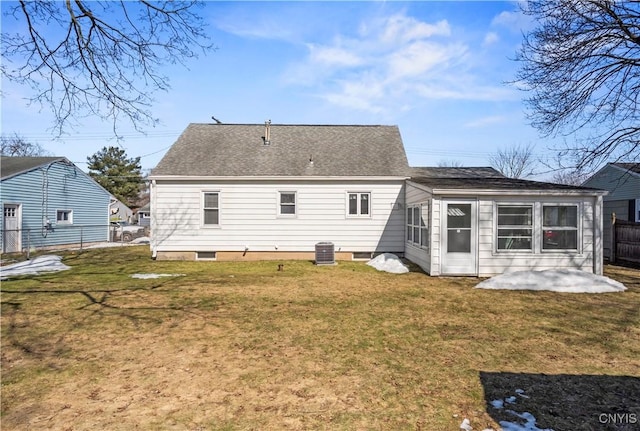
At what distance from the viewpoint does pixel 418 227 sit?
12156 mm

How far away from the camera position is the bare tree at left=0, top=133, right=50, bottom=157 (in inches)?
1651

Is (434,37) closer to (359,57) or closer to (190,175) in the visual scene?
(359,57)

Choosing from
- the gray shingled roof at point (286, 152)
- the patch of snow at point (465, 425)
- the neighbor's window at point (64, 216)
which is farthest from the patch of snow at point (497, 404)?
the neighbor's window at point (64, 216)

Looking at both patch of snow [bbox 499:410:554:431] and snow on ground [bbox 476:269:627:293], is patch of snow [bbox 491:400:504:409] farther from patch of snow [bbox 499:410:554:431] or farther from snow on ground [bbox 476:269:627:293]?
snow on ground [bbox 476:269:627:293]

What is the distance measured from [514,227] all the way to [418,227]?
2969 mm

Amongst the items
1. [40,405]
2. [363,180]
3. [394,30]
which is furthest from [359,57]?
A: [40,405]

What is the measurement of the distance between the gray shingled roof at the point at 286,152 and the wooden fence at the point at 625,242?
9.03 meters

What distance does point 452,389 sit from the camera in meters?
3.69

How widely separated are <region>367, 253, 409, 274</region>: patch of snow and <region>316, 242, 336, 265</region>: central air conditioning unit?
1.48 metres

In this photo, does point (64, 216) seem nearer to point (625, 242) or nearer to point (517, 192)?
point (517, 192)

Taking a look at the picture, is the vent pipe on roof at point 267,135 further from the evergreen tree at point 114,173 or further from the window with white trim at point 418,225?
the evergreen tree at point 114,173

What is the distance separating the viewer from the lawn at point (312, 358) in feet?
10.6

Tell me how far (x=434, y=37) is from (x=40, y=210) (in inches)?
851

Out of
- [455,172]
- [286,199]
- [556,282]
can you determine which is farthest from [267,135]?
[556,282]
